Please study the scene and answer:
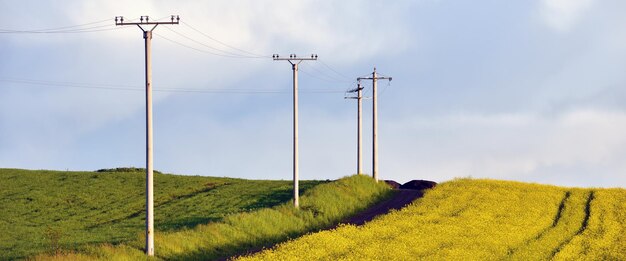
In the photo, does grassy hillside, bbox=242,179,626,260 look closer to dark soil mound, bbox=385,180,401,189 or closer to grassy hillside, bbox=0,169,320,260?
dark soil mound, bbox=385,180,401,189

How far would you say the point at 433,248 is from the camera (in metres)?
37.6

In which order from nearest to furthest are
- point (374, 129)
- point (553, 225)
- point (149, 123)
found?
1. point (149, 123)
2. point (553, 225)
3. point (374, 129)

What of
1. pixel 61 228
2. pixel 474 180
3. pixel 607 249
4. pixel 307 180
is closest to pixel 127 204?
pixel 61 228

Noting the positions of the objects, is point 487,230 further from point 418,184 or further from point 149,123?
point 418,184

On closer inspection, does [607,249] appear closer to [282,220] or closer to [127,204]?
[282,220]

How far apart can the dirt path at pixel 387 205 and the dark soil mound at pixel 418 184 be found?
6.51m

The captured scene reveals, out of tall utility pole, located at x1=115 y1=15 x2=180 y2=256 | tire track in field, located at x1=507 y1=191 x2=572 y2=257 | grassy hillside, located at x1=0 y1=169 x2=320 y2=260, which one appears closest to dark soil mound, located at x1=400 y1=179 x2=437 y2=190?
grassy hillside, located at x1=0 y1=169 x2=320 y2=260

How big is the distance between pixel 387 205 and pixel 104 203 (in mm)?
24202

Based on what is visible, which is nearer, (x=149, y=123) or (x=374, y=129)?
(x=149, y=123)

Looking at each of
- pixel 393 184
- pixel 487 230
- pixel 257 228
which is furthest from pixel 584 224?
pixel 393 184

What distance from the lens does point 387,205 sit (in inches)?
2352

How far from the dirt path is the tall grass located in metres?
0.82

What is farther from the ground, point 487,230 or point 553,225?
point 487,230

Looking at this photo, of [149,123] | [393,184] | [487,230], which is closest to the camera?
[149,123]
